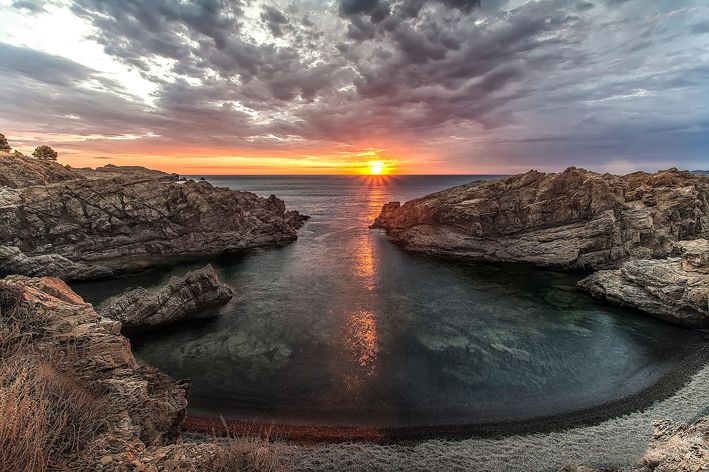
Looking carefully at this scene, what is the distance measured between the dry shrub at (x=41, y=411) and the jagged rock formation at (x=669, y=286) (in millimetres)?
43851

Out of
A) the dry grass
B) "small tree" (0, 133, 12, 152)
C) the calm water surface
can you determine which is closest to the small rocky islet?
the dry grass

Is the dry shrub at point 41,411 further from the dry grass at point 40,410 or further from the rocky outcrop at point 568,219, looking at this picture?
the rocky outcrop at point 568,219

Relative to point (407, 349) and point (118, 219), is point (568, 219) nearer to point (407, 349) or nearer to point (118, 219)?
point (407, 349)

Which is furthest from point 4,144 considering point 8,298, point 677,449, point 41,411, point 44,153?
point 677,449

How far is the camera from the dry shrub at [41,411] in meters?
6.36

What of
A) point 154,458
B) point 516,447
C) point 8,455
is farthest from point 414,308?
point 8,455

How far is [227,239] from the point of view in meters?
62.0

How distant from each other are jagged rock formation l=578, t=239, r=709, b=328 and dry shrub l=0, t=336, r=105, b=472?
43.9 metres

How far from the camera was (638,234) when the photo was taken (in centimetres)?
4828

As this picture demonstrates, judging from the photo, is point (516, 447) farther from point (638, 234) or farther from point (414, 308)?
point (638, 234)

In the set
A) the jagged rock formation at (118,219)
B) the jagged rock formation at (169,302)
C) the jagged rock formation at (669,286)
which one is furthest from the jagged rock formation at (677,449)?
the jagged rock formation at (118,219)

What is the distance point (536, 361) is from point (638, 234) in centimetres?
3551

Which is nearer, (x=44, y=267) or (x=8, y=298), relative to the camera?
(x=8, y=298)

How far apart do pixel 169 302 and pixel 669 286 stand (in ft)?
160
